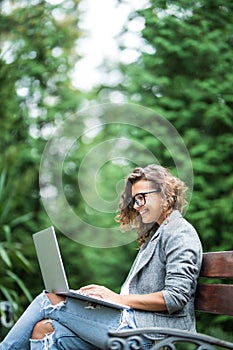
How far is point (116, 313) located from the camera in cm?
199

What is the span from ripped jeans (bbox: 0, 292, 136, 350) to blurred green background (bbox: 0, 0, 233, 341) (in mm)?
1114

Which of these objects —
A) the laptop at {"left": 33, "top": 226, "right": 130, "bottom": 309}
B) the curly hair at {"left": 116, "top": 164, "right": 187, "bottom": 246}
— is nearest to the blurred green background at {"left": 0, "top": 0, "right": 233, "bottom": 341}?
the curly hair at {"left": 116, "top": 164, "right": 187, "bottom": 246}

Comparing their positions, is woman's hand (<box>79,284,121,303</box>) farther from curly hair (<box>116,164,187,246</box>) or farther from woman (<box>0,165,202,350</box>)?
curly hair (<box>116,164,187,246</box>)

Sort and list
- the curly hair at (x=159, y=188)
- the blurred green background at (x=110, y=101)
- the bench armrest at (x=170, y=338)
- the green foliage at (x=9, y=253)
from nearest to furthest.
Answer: the bench armrest at (x=170, y=338)
the curly hair at (x=159, y=188)
the blurred green background at (x=110, y=101)
the green foliage at (x=9, y=253)

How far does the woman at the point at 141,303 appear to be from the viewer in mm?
1958

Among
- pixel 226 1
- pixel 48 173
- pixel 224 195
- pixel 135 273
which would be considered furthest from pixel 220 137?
pixel 135 273

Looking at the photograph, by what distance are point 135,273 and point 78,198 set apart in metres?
2.92

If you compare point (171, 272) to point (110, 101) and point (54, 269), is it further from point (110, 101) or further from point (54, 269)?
point (110, 101)

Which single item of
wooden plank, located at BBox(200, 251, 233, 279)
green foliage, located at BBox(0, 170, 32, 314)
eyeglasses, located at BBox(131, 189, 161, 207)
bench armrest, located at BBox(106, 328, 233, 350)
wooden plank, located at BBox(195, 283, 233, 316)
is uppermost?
bench armrest, located at BBox(106, 328, 233, 350)

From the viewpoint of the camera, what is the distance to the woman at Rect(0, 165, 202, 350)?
1.96m

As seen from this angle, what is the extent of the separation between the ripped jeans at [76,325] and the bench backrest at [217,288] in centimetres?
25

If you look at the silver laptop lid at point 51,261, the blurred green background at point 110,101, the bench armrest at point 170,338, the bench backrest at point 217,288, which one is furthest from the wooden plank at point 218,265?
the blurred green background at point 110,101

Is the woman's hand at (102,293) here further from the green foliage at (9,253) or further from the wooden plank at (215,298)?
the green foliage at (9,253)

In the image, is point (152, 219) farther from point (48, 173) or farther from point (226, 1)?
point (48, 173)
